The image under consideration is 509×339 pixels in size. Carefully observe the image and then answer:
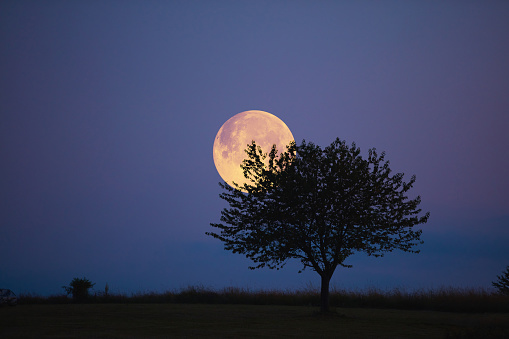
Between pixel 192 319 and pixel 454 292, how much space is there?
2185cm

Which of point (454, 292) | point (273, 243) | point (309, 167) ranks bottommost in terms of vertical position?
point (454, 292)

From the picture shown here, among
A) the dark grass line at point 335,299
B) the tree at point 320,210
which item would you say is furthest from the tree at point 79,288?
the tree at point 320,210

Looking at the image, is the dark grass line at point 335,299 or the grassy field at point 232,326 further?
the dark grass line at point 335,299

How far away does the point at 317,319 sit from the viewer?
2845 cm

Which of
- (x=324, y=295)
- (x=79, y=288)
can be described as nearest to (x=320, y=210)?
(x=324, y=295)

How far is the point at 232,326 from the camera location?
2448cm

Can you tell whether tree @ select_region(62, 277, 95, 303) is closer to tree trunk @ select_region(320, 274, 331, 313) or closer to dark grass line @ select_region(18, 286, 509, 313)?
dark grass line @ select_region(18, 286, 509, 313)

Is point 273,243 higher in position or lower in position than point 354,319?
higher

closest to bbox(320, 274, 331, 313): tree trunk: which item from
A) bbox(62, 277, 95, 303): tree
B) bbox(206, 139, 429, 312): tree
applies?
bbox(206, 139, 429, 312): tree

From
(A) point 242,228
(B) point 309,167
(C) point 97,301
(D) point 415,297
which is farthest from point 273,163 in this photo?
(C) point 97,301

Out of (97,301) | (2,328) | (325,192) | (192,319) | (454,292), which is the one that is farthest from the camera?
(97,301)

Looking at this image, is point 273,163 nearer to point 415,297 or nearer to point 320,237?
point 320,237

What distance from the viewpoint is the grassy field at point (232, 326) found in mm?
20672

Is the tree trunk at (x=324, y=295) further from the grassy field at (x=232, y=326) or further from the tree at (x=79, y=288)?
the tree at (x=79, y=288)
